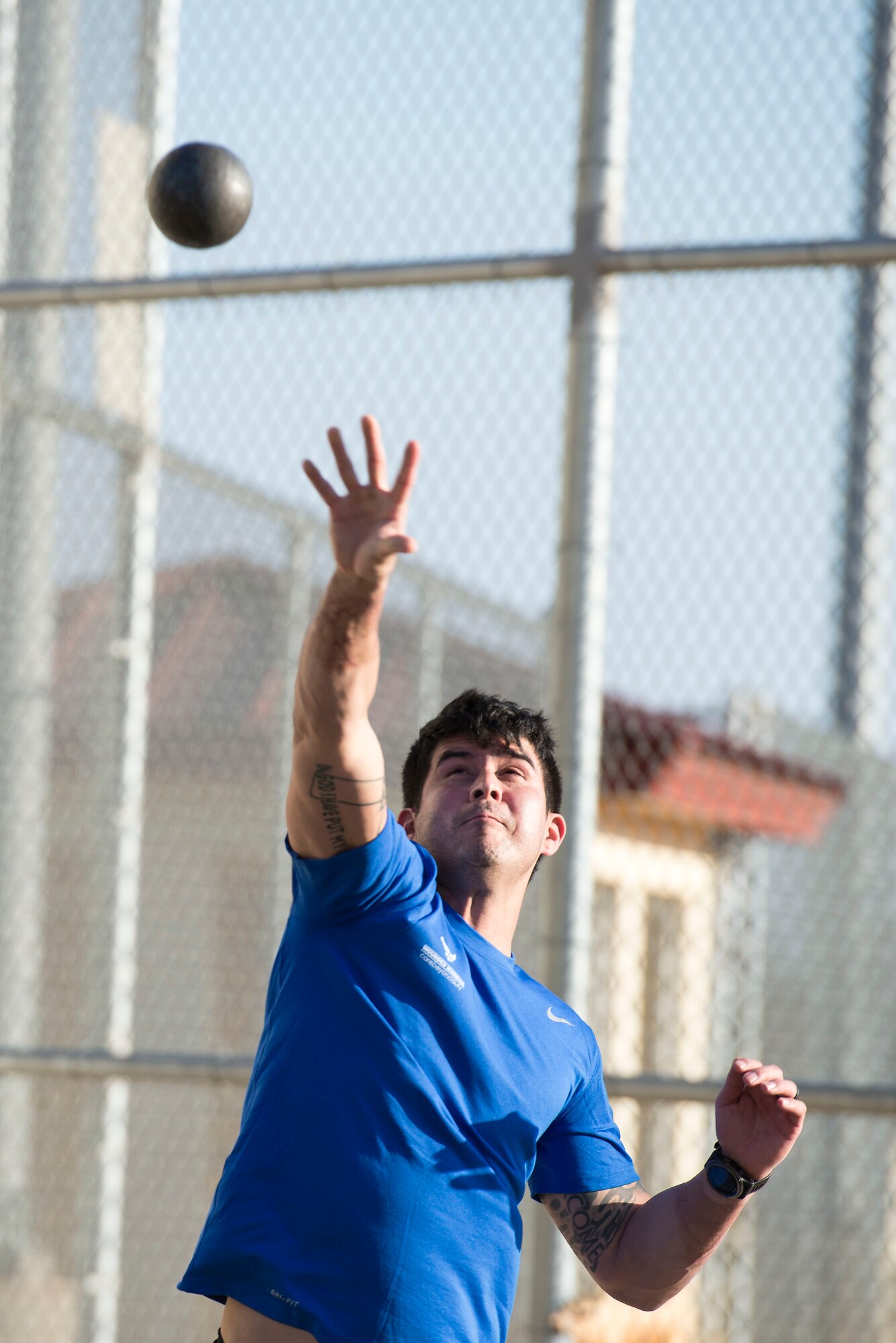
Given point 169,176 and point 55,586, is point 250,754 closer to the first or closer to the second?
point 55,586

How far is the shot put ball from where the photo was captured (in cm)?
329

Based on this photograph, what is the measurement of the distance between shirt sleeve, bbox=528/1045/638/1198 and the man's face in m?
0.43

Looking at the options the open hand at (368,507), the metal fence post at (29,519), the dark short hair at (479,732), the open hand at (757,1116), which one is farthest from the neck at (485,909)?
the metal fence post at (29,519)

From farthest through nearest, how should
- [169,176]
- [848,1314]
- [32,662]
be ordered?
[32,662] → [848,1314] → [169,176]

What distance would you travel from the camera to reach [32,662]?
4.64 metres

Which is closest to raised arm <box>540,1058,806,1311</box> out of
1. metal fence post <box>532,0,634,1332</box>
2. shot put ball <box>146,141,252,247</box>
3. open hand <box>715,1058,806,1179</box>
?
open hand <box>715,1058,806,1179</box>

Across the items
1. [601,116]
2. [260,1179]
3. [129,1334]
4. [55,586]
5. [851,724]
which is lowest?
[129,1334]

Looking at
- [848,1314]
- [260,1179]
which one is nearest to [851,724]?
[848,1314]

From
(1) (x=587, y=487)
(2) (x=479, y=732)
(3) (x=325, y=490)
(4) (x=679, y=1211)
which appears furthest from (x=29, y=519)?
(4) (x=679, y=1211)

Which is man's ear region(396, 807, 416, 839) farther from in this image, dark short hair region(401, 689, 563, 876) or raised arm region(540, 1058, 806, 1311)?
raised arm region(540, 1058, 806, 1311)

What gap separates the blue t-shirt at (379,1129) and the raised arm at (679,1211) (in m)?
0.21

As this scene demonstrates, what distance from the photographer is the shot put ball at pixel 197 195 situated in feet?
10.8

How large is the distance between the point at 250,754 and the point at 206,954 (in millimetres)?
643

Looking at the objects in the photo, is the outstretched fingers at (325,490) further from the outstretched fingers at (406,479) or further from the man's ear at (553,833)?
the man's ear at (553,833)
